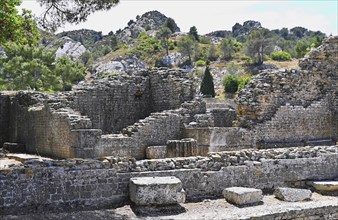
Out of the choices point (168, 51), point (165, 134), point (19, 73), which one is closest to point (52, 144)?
point (165, 134)

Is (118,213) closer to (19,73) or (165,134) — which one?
(165,134)

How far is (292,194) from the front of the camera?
10977 millimetres

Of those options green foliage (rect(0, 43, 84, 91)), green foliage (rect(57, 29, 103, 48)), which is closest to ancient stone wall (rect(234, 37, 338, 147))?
green foliage (rect(0, 43, 84, 91))

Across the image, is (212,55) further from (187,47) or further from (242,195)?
(242,195)

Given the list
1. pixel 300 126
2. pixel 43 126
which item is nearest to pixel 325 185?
pixel 300 126

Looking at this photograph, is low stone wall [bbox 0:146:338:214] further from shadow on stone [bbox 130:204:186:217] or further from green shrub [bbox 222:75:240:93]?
green shrub [bbox 222:75:240:93]

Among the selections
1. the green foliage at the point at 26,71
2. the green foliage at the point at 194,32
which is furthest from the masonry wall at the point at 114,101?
the green foliage at the point at 194,32

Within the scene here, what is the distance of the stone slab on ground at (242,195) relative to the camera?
33.4 feet

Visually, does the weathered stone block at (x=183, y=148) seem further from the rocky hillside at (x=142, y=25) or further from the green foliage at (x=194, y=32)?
the rocky hillside at (x=142, y=25)

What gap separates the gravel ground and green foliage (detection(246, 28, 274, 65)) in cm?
9165

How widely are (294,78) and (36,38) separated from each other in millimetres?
9927

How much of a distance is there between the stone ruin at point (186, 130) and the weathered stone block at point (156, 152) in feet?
0.11

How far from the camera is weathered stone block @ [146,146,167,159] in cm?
1617

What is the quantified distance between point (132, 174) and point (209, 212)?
1801 mm
